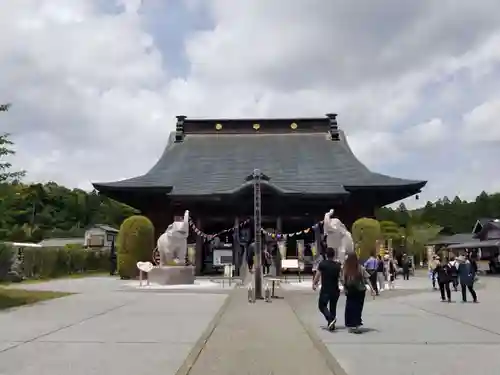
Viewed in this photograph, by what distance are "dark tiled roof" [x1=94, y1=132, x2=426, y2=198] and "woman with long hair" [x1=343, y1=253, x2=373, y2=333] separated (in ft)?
74.2

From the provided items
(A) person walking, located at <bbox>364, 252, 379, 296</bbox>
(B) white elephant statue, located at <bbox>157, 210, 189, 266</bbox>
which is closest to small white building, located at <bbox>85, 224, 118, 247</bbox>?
(B) white elephant statue, located at <bbox>157, 210, 189, 266</bbox>

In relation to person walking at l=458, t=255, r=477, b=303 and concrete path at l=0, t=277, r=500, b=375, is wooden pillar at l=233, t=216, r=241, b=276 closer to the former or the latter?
concrete path at l=0, t=277, r=500, b=375

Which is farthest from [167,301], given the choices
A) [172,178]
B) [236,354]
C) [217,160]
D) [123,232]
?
[217,160]

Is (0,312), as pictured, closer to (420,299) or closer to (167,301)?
(167,301)

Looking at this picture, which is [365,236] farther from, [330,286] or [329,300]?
[330,286]

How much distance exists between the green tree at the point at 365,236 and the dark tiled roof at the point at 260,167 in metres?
4.63

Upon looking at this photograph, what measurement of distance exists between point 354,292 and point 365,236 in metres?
19.1

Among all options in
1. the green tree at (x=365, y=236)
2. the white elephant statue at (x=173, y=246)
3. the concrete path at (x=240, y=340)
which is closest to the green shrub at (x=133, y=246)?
the white elephant statue at (x=173, y=246)

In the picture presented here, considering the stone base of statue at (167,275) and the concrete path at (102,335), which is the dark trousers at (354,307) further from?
the stone base of statue at (167,275)

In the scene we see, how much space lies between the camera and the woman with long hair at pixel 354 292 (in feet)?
35.0

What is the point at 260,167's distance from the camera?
130ft

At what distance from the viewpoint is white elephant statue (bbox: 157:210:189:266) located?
2659 centimetres

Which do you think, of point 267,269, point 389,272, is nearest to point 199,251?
point 267,269

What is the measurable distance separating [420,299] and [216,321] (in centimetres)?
879
